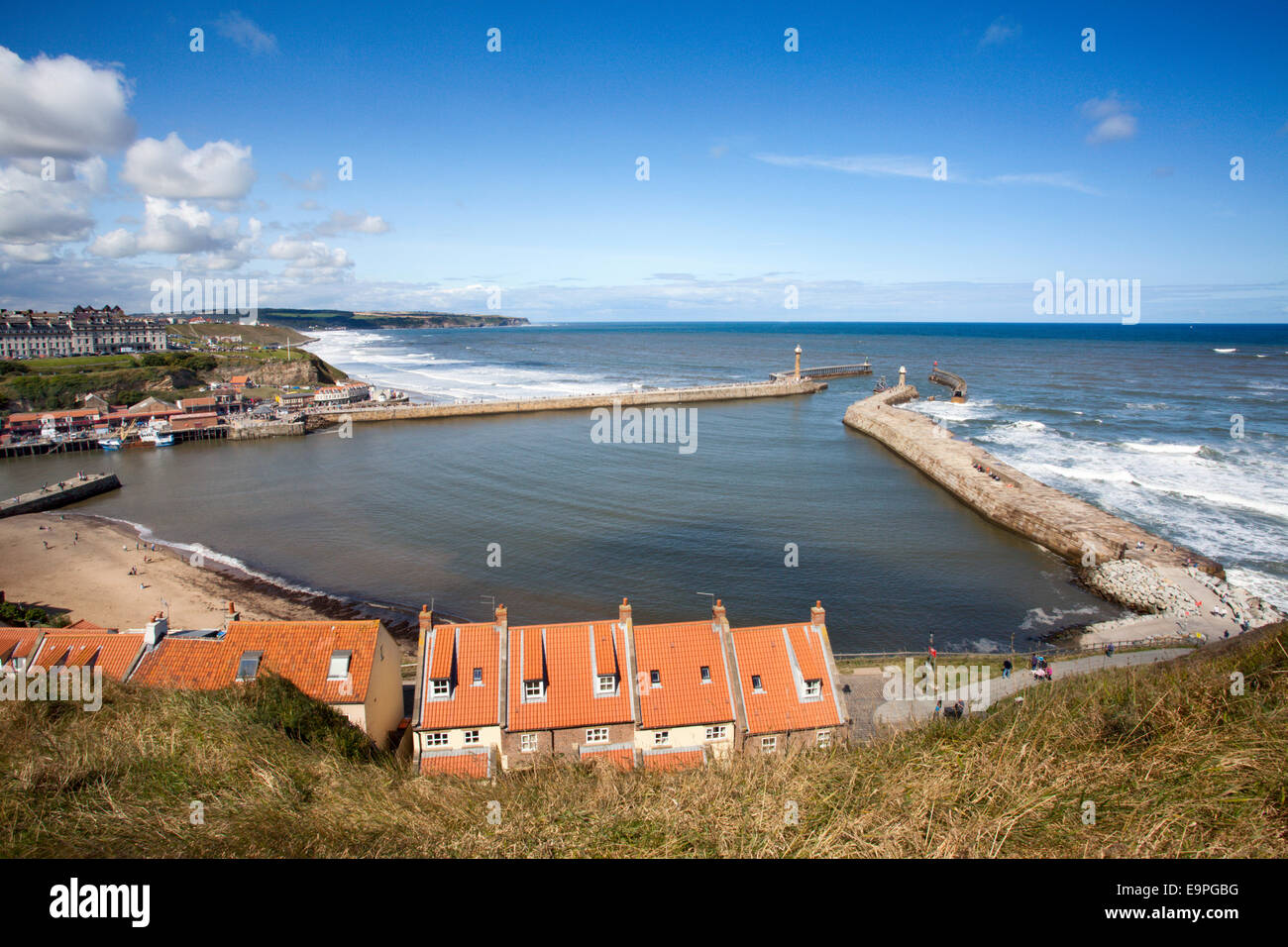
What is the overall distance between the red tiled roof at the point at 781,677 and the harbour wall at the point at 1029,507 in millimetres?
20368

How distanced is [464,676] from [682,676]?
532 cm

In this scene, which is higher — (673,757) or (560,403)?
(560,403)

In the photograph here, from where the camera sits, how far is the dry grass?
516 centimetres

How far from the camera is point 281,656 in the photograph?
56.8ft

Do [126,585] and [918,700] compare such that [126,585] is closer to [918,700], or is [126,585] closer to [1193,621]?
[918,700]

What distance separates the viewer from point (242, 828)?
18.7 feet

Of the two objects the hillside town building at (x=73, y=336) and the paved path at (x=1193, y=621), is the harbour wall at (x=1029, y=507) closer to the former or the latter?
the paved path at (x=1193, y=621)

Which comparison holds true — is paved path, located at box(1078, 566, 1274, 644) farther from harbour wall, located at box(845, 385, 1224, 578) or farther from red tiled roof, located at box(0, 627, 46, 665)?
red tiled roof, located at box(0, 627, 46, 665)

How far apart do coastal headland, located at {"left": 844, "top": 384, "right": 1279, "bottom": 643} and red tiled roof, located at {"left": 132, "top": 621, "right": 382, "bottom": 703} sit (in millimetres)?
23892

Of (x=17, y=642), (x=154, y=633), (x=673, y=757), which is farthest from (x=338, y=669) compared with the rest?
(x=17, y=642)

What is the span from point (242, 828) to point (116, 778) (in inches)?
101

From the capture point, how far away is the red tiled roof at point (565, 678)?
16250 millimetres

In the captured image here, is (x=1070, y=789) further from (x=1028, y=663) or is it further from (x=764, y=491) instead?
(x=764, y=491)

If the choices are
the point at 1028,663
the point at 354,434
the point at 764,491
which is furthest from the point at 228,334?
the point at 1028,663
